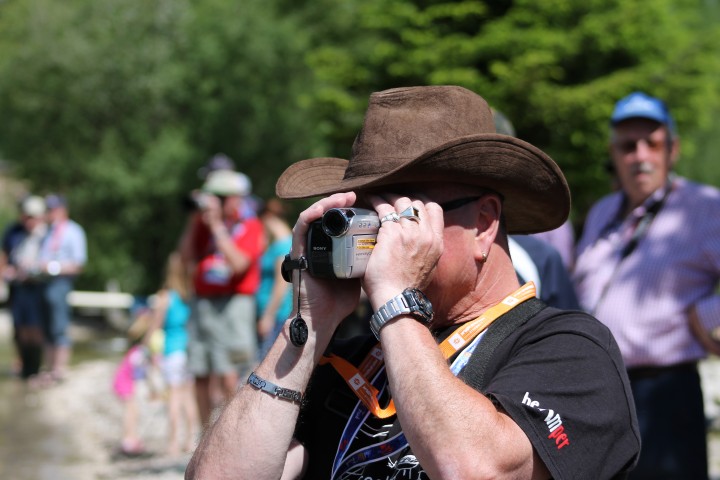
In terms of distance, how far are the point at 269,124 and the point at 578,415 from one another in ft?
83.1

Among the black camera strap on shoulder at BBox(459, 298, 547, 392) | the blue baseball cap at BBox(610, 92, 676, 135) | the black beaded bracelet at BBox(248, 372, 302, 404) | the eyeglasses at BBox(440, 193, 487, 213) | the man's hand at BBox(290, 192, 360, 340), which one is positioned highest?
the blue baseball cap at BBox(610, 92, 676, 135)

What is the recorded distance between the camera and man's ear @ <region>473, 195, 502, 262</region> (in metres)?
2.49

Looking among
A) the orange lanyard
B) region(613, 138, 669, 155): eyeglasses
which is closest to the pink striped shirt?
region(613, 138, 669, 155): eyeglasses

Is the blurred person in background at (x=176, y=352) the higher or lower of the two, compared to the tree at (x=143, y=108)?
lower

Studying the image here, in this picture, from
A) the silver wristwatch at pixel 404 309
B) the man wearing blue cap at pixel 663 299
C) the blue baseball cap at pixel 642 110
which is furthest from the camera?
the blue baseball cap at pixel 642 110

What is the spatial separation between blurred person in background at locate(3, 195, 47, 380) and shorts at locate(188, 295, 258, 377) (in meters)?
6.65

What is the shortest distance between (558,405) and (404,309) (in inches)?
15.2

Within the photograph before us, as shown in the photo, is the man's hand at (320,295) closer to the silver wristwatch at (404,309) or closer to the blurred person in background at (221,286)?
the silver wristwatch at (404,309)

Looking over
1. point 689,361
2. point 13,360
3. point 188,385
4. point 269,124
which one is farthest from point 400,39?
point 689,361

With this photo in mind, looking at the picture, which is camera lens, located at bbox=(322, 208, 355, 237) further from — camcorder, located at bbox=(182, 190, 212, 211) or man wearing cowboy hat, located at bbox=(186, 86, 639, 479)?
camcorder, located at bbox=(182, 190, 212, 211)

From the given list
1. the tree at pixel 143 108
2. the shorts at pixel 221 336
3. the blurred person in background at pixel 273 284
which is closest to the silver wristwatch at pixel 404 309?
the blurred person in background at pixel 273 284

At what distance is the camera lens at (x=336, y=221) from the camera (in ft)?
7.52

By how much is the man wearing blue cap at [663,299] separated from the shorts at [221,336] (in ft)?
11.8

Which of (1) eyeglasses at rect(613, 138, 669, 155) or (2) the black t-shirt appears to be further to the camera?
(1) eyeglasses at rect(613, 138, 669, 155)
